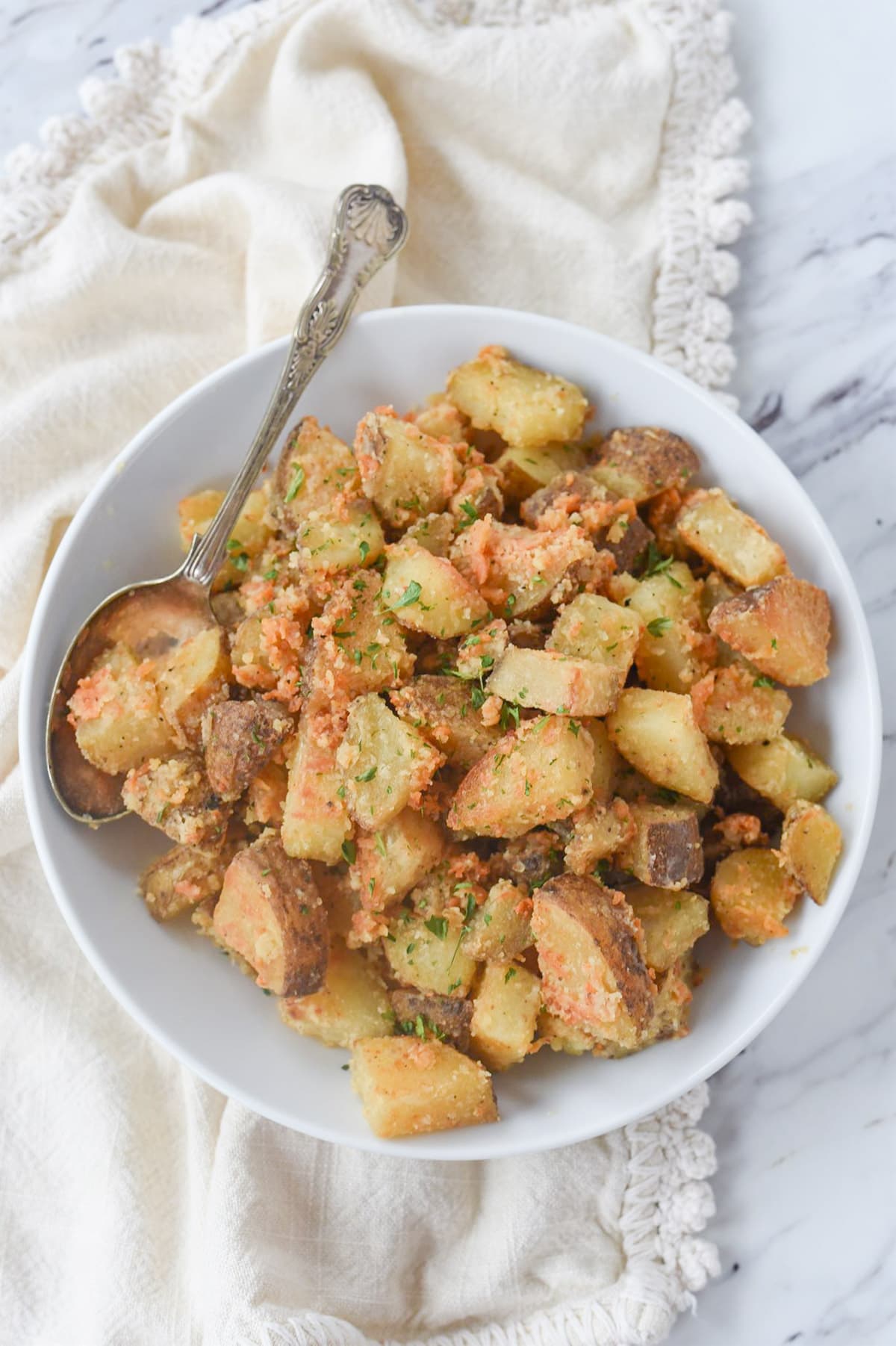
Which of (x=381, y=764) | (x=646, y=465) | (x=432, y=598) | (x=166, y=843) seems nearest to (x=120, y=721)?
(x=166, y=843)

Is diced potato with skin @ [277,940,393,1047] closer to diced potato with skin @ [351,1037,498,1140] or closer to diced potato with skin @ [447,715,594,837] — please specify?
diced potato with skin @ [351,1037,498,1140]

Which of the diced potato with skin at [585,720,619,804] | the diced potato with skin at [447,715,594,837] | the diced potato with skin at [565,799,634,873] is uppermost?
the diced potato with skin at [447,715,594,837]

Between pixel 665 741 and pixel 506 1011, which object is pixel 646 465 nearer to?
pixel 665 741

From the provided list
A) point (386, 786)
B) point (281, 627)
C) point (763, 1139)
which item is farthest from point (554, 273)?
point (763, 1139)

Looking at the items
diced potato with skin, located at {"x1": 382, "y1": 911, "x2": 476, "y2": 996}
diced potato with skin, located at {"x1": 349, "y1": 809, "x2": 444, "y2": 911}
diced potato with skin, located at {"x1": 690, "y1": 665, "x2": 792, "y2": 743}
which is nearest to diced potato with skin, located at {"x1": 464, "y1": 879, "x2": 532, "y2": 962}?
diced potato with skin, located at {"x1": 382, "y1": 911, "x2": 476, "y2": 996}

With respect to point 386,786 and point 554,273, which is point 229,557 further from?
point 554,273

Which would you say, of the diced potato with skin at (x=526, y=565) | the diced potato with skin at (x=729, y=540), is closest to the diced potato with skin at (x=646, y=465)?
the diced potato with skin at (x=729, y=540)
